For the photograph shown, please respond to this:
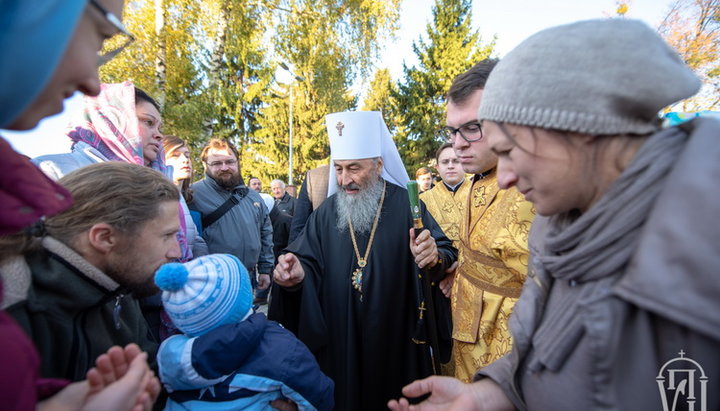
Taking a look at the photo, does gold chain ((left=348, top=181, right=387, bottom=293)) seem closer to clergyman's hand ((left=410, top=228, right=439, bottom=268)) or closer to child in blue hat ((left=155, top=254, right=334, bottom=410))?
clergyman's hand ((left=410, top=228, right=439, bottom=268))

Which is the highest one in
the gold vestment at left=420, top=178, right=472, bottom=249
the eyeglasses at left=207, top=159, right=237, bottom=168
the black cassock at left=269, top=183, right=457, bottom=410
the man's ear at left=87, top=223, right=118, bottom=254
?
the eyeglasses at left=207, top=159, right=237, bottom=168

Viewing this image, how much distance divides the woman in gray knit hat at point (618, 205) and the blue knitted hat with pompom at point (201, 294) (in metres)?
1.25

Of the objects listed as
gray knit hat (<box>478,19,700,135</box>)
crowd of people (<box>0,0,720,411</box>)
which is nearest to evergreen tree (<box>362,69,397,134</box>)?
crowd of people (<box>0,0,720,411</box>)

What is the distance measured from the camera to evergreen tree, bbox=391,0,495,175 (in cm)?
2523

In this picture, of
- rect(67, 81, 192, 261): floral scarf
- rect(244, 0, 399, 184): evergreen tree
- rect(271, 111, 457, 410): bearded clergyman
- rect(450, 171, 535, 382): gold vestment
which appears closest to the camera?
rect(450, 171, 535, 382): gold vestment

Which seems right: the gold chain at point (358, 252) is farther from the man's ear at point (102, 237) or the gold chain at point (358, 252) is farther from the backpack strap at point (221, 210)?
the man's ear at point (102, 237)

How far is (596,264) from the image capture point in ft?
3.22

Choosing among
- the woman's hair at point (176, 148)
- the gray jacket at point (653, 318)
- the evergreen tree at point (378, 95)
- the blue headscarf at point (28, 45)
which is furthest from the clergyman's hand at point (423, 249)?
the evergreen tree at point (378, 95)

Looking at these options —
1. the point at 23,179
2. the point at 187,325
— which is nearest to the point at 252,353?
the point at 187,325

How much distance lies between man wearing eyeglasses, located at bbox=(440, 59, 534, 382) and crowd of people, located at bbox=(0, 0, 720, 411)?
0.01 meters

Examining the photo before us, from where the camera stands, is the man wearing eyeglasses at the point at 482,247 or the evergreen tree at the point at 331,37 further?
the evergreen tree at the point at 331,37

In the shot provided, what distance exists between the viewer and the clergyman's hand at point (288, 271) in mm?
2717

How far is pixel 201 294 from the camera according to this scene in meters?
1.61

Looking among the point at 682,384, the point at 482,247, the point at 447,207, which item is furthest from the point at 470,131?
A: the point at 447,207
